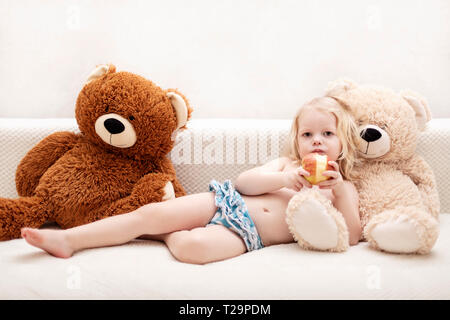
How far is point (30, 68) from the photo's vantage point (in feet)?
5.24

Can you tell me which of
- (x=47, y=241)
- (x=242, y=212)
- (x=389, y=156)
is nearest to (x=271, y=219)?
(x=242, y=212)

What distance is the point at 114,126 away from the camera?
1.14m

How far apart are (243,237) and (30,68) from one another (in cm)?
112

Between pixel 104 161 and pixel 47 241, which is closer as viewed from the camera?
pixel 47 241

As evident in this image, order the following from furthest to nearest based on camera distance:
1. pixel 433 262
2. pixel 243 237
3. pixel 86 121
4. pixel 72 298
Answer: pixel 86 121
pixel 243 237
pixel 433 262
pixel 72 298

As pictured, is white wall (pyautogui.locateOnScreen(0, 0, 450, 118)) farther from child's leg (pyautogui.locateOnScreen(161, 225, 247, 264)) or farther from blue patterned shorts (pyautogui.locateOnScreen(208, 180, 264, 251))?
child's leg (pyautogui.locateOnScreen(161, 225, 247, 264))

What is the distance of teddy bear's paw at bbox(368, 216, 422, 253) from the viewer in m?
0.95

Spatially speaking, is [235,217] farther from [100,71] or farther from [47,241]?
[100,71]

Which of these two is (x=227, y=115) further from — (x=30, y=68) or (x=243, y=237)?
(x=30, y=68)

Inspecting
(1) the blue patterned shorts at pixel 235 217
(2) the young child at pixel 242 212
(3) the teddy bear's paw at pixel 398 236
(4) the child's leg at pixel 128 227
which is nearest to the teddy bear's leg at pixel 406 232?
(3) the teddy bear's paw at pixel 398 236

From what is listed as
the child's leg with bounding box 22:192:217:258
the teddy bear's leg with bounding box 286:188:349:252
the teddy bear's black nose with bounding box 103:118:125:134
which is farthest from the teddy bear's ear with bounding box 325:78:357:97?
the teddy bear's black nose with bounding box 103:118:125:134

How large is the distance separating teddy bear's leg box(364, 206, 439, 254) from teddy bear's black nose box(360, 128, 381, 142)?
25 cm

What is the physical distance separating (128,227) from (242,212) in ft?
1.00
